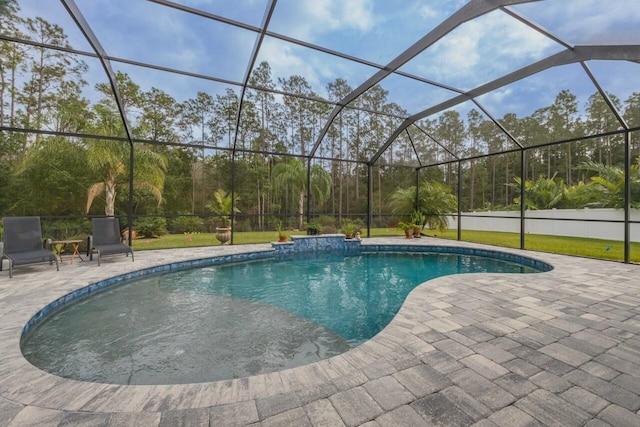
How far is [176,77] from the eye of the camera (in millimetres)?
7324

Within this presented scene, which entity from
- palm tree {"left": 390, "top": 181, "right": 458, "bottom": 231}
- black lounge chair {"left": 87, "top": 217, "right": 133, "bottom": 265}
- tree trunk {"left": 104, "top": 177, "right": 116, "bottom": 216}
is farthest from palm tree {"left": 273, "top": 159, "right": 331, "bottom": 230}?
black lounge chair {"left": 87, "top": 217, "right": 133, "bottom": 265}

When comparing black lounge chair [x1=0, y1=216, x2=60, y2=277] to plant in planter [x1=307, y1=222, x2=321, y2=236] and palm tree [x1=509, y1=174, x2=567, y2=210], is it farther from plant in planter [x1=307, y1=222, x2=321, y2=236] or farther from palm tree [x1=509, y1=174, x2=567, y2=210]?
palm tree [x1=509, y1=174, x2=567, y2=210]

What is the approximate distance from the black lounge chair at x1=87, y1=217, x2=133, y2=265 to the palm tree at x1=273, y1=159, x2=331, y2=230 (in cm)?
901

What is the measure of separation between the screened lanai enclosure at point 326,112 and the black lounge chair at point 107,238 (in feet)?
2.51

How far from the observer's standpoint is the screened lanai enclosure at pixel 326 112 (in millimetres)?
5164

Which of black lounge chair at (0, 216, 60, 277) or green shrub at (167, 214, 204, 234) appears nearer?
black lounge chair at (0, 216, 60, 277)

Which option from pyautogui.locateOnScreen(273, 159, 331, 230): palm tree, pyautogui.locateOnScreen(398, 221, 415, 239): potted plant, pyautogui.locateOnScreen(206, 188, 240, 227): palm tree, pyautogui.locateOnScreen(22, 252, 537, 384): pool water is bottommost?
pyautogui.locateOnScreen(22, 252, 537, 384): pool water

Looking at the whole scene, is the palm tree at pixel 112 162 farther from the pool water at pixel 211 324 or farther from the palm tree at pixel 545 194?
the palm tree at pixel 545 194

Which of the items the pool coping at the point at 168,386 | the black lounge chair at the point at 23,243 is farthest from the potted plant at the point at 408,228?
the black lounge chair at the point at 23,243

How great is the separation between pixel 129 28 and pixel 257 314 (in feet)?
19.3

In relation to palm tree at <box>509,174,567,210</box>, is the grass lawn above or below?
below

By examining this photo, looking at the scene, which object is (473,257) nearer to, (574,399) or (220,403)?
(574,399)

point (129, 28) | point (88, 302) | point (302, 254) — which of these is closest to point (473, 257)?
point (302, 254)

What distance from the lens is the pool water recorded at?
279 centimetres
